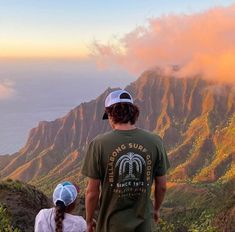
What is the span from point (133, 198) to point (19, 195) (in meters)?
10.7

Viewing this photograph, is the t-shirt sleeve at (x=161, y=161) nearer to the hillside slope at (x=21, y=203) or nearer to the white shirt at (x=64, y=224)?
the white shirt at (x=64, y=224)

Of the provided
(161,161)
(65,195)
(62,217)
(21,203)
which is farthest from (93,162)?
(21,203)

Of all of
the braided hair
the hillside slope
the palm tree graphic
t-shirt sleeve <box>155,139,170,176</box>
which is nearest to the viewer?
the palm tree graphic

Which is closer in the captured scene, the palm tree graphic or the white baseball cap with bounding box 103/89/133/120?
the palm tree graphic

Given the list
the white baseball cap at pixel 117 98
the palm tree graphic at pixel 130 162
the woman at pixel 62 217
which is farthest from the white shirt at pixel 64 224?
the white baseball cap at pixel 117 98

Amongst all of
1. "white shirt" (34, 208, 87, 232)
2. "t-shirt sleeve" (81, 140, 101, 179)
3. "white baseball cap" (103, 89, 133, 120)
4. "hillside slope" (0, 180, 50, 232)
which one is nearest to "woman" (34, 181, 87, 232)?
"white shirt" (34, 208, 87, 232)

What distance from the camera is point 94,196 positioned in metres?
6.81

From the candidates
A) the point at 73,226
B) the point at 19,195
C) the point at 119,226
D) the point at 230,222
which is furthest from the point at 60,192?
the point at 230,222

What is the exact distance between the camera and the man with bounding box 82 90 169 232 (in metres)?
6.62

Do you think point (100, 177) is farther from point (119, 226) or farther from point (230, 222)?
point (230, 222)

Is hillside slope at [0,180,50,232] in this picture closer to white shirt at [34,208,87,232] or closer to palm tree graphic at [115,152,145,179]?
white shirt at [34,208,87,232]

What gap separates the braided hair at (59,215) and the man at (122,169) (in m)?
0.49

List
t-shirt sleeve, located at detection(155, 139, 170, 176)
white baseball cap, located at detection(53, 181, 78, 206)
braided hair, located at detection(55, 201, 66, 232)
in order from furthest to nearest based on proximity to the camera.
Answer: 1. white baseball cap, located at detection(53, 181, 78, 206)
2. braided hair, located at detection(55, 201, 66, 232)
3. t-shirt sleeve, located at detection(155, 139, 170, 176)

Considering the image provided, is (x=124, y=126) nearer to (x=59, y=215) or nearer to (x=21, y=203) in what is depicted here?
(x=59, y=215)
